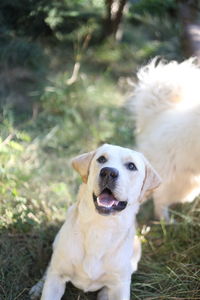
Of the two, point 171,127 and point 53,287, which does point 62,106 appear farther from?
point 53,287

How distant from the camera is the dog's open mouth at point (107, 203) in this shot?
232cm

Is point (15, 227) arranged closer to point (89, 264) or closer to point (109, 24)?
point (89, 264)

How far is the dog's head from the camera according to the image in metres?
2.31

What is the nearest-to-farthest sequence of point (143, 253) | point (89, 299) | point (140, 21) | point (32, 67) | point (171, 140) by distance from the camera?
1. point (89, 299)
2. point (143, 253)
3. point (171, 140)
4. point (32, 67)
5. point (140, 21)

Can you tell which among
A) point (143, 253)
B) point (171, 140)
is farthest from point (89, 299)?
point (171, 140)

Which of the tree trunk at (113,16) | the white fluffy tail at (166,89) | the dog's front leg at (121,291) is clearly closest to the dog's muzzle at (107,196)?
the dog's front leg at (121,291)

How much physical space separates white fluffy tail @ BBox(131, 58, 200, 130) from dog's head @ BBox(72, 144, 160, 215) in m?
1.40

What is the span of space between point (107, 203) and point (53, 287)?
625 millimetres

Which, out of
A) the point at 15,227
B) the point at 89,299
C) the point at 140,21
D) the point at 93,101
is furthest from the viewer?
the point at 140,21

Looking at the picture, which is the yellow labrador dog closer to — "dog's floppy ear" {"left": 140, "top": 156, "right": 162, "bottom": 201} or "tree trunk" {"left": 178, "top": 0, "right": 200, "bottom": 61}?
"dog's floppy ear" {"left": 140, "top": 156, "right": 162, "bottom": 201}

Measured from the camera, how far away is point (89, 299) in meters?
2.84

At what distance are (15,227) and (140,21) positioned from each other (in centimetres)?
461

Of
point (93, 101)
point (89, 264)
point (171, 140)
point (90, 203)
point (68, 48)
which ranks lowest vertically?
point (93, 101)

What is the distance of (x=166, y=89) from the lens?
3.82m
